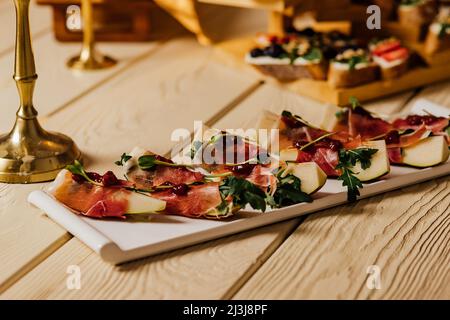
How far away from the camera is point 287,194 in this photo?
1.28m

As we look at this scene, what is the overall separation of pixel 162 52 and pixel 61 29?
291mm

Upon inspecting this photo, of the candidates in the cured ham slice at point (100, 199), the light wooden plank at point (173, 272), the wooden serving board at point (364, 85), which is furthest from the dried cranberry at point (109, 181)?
the wooden serving board at point (364, 85)

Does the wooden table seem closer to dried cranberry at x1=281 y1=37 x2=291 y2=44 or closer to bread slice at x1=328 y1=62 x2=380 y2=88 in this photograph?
bread slice at x1=328 y1=62 x2=380 y2=88

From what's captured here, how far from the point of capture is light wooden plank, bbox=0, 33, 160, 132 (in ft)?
6.09

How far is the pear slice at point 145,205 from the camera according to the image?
1231 mm

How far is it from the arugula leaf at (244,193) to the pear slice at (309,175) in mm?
84

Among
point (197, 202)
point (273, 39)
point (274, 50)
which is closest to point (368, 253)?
point (197, 202)

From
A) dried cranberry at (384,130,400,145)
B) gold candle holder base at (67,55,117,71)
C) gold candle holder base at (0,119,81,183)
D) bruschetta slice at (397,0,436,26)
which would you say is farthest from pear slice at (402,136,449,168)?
gold candle holder base at (67,55,117,71)

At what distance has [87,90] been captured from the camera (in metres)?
1.96

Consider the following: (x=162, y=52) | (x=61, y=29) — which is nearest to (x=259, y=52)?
(x=162, y=52)

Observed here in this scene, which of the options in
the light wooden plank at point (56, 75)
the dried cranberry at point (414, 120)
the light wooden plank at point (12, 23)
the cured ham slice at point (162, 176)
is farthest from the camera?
the light wooden plank at point (12, 23)

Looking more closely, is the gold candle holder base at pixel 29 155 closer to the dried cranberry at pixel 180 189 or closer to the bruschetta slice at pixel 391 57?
the dried cranberry at pixel 180 189

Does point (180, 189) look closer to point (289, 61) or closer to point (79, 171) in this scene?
point (79, 171)
